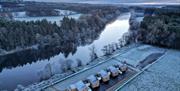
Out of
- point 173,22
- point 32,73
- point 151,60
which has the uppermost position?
point 173,22

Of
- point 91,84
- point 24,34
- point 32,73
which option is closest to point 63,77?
point 91,84

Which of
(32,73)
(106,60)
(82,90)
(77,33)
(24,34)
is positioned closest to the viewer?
(82,90)

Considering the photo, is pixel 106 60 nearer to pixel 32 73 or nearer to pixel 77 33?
pixel 32 73

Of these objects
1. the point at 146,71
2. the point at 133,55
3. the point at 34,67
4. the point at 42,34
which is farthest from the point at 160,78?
the point at 42,34

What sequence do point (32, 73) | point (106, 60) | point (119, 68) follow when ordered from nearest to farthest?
point (119, 68), point (106, 60), point (32, 73)

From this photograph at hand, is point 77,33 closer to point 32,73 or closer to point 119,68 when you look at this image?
point 32,73

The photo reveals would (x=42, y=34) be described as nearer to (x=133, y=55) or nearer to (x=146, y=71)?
(x=133, y=55)

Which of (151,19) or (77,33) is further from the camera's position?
(77,33)

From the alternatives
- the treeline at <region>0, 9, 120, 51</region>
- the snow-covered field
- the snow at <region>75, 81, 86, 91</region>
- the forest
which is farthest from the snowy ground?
the treeline at <region>0, 9, 120, 51</region>

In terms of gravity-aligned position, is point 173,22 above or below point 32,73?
above
